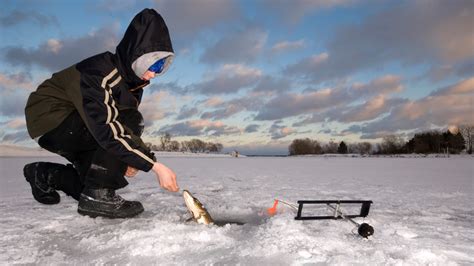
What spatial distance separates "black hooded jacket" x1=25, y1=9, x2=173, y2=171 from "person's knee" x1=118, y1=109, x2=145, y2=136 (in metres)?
0.16

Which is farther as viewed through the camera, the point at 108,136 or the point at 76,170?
the point at 76,170

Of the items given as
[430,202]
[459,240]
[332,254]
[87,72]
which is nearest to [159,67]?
[87,72]

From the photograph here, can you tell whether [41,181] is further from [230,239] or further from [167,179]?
[230,239]

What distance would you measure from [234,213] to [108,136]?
123 cm

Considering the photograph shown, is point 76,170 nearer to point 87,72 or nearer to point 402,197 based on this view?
point 87,72

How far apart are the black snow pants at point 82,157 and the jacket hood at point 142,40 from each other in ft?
1.73

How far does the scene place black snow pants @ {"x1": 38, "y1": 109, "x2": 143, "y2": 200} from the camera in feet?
8.53


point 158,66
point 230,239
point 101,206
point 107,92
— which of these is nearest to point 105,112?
point 107,92

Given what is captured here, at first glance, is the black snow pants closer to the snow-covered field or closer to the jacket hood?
the snow-covered field

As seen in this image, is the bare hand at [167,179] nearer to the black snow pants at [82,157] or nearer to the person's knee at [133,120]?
the black snow pants at [82,157]

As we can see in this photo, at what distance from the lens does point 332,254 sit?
175 centimetres

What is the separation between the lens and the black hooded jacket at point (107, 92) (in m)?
2.34

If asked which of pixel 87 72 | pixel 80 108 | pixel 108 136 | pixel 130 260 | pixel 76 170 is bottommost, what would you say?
pixel 130 260

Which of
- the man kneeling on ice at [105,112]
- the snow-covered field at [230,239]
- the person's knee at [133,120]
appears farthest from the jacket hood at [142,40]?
the snow-covered field at [230,239]
